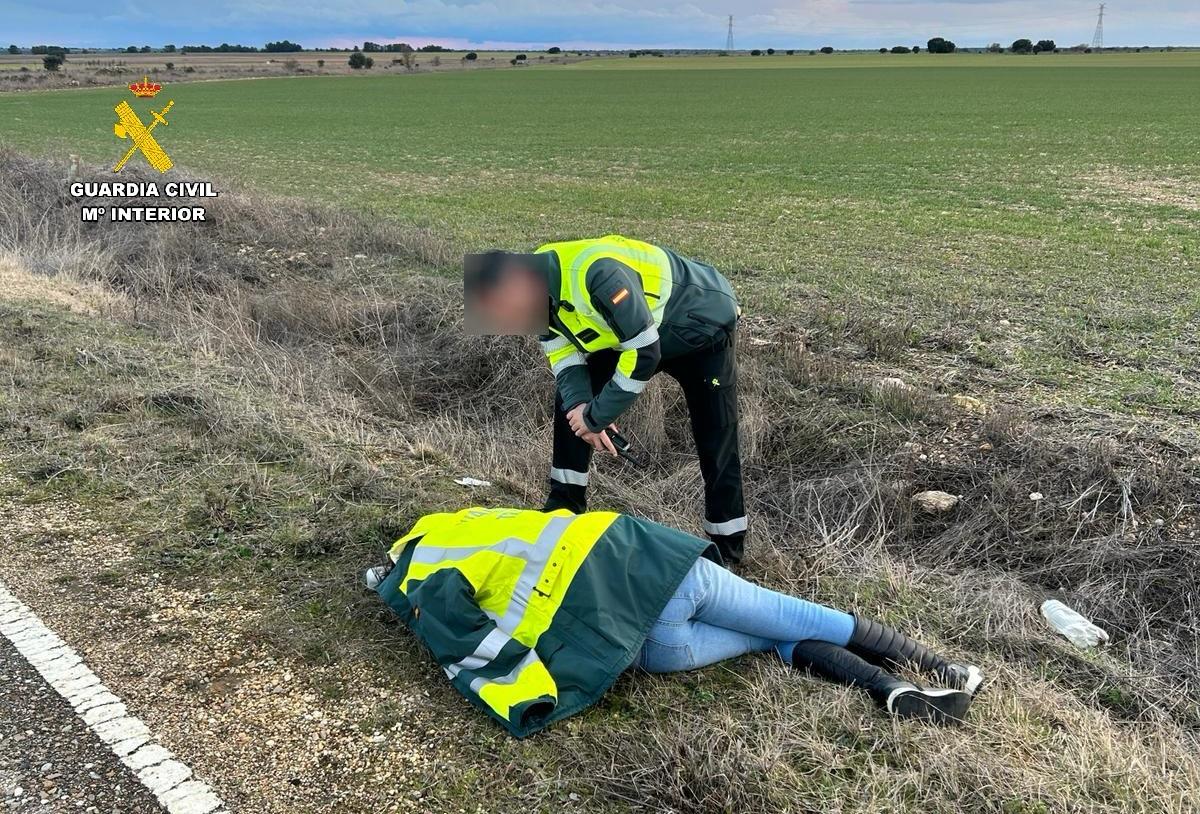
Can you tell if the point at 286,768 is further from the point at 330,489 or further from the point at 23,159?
the point at 23,159

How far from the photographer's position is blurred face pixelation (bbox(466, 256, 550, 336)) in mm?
3262

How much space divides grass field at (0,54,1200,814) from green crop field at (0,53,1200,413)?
0.40ft

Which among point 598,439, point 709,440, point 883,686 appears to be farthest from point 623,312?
point 883,686

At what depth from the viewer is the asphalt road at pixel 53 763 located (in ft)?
7.51

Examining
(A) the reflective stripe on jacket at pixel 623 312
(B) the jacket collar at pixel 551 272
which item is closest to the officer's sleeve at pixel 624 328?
(A) the reflective stripe on jacket at pixel 623 312

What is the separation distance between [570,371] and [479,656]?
4.22ft

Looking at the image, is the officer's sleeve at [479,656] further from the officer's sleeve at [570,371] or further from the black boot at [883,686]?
the officer's sleeve at [570,371]

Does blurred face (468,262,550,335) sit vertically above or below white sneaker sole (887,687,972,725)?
above

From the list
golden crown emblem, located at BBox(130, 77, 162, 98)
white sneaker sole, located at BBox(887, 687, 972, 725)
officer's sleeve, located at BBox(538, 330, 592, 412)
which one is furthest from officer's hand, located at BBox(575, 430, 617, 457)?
golden crown emblem, located at BBox(130, 77, 162, 98)

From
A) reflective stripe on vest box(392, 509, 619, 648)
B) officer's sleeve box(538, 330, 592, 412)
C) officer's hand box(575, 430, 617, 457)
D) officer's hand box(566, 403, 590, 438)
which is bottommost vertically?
reflective stripe on vest box(392, 509, 619, 648)

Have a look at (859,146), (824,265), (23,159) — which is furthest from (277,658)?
(859,146)

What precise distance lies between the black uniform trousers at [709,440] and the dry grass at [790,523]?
9.6 inches

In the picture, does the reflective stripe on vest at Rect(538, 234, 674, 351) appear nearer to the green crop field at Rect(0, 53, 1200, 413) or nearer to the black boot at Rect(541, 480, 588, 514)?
the black boot at Rect(541, 480, 588, 514)

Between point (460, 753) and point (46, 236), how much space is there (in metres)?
12.0
